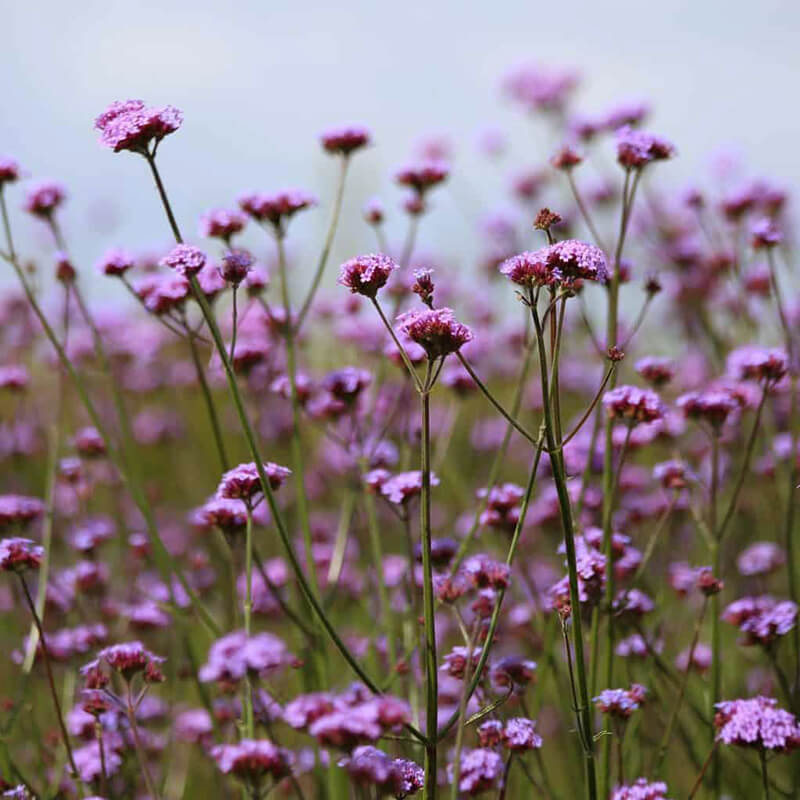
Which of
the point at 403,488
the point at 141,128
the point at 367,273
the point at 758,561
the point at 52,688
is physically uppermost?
the point at 141,128

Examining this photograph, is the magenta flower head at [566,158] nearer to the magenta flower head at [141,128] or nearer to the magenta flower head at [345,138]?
the magenta flower head at [345,138]

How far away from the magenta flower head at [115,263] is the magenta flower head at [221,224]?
0.98 feet

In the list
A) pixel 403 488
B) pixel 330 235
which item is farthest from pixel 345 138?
pixel 403 488

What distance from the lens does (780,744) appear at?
7.23 ft

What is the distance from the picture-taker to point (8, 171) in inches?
124

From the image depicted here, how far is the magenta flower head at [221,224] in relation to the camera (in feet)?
9.31

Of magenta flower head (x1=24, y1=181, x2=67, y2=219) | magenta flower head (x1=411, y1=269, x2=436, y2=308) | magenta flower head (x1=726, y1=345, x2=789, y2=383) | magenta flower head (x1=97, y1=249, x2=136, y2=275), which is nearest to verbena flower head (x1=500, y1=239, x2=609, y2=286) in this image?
magenta flower head (x1=411, y1=269, x2=436, y2=308)

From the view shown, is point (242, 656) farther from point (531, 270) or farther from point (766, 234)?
point (766, 234)

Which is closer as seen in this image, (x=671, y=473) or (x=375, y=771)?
(x=375, y=771)

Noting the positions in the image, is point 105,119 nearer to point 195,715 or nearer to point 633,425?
point 633,425

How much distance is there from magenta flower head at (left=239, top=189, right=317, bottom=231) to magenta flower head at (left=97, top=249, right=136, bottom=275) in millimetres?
362

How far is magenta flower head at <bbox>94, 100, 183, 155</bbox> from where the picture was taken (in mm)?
2197

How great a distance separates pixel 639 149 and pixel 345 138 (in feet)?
3.25

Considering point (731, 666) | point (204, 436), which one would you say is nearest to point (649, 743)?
point (731, 666)
